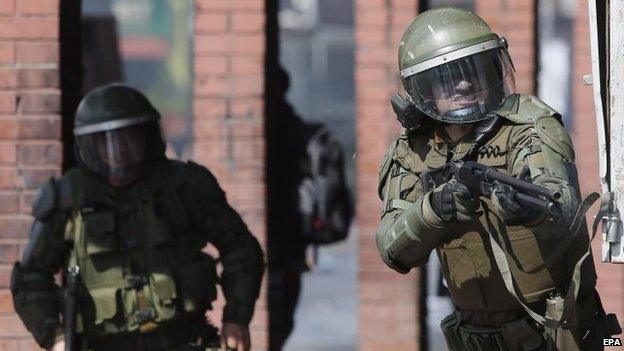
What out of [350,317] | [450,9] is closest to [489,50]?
[450,9]

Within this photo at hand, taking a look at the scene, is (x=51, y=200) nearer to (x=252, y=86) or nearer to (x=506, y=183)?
(x=252, y=86)

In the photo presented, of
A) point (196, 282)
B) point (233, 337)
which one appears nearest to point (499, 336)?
point (233, 337)

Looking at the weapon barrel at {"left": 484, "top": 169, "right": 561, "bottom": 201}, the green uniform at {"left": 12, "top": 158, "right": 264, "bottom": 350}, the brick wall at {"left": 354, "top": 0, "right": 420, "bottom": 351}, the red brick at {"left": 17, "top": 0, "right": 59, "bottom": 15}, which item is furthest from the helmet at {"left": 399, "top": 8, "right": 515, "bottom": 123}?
the brick wall at {"left": 354, "top": 0, "right": 420, "bottom": 351}

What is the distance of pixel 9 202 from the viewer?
6.91m

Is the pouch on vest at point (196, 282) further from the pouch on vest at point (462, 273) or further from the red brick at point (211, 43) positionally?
the red brick at point (211, 43)

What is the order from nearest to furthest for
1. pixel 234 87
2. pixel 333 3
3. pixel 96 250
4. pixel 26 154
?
1. pixel 96 250
2. pixel 26 154
3. pixel 234 87
4. pixel 333 3

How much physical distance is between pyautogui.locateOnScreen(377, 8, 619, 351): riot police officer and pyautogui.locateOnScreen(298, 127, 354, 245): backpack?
3.57m

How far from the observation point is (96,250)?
5.99m

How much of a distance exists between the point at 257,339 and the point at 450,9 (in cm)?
306

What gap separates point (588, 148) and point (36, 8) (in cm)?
329

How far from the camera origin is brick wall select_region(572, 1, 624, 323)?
8688 millimetres

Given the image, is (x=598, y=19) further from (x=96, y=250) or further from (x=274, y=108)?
(x=274, y=108)

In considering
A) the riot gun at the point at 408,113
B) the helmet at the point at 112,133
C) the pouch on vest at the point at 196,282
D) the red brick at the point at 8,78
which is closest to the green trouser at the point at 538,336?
the riot gun at the point at 408,113

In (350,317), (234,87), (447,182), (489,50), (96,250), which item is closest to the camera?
(447,182)
